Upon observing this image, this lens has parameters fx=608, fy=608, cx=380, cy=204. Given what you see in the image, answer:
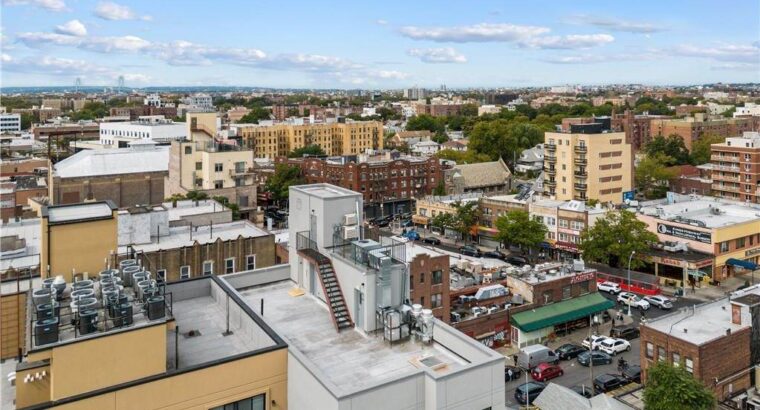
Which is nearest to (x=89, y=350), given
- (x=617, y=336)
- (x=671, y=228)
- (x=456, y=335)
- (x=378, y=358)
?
(x=378, y=358)

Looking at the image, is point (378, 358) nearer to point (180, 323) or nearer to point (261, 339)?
point (261, 339)

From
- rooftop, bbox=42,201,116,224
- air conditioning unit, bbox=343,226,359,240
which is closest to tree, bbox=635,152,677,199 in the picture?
air conditioning unit, bbox=343,226,359,240

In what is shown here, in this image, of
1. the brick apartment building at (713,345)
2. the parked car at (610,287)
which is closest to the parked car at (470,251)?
the parked car at (610,287)

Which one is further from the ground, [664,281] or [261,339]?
[261,339]

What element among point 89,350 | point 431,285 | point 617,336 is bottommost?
point 617,336

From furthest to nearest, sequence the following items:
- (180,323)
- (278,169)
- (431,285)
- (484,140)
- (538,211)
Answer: (484,140) → (278,169) → (538,211) → (431,285) → (180,323)

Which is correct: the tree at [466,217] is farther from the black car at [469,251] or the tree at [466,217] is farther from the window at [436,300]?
the window at [436,300]
